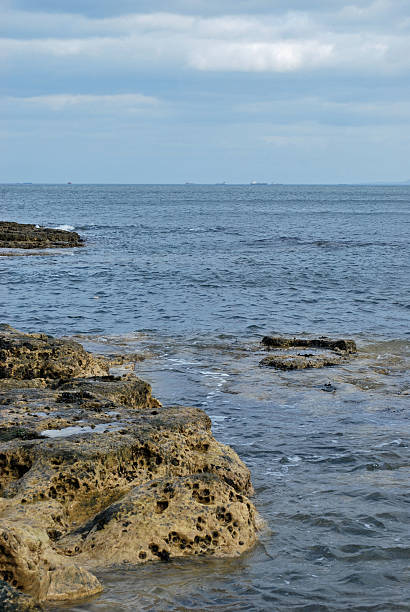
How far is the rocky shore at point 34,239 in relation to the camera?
43.3m

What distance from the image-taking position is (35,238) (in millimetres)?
45281

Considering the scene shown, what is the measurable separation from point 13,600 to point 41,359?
766cm

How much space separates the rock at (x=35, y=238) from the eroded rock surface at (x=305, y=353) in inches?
1127

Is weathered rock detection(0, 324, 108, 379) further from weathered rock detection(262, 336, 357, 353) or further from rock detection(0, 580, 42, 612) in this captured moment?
rock detection(0, 580, 42, 612)

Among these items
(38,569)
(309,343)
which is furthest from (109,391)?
(309,343)

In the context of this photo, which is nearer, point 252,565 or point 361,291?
point 252,565

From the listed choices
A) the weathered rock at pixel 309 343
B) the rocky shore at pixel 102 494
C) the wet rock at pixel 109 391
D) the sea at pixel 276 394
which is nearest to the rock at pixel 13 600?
the rocky shore at pixel 102 494

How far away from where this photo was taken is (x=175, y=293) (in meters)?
27.3

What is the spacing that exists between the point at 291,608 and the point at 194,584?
0.92 m

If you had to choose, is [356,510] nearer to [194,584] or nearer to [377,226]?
[194,584]

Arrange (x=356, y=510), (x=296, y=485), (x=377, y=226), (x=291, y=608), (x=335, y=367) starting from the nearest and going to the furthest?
1. (x=291, y=608)
2. (x=356, y=510)
3. (x=296, y=485)
4. (x=335, y=367)
5. (x=377, y=226)

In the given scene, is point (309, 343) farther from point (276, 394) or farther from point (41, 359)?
point (41, 359)

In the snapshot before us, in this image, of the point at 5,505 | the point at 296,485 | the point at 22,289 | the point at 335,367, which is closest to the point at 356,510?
the point at 296,485

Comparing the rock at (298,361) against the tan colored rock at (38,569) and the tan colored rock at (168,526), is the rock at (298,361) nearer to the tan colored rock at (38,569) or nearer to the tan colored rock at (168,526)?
the tan colored rock at (168,526)
